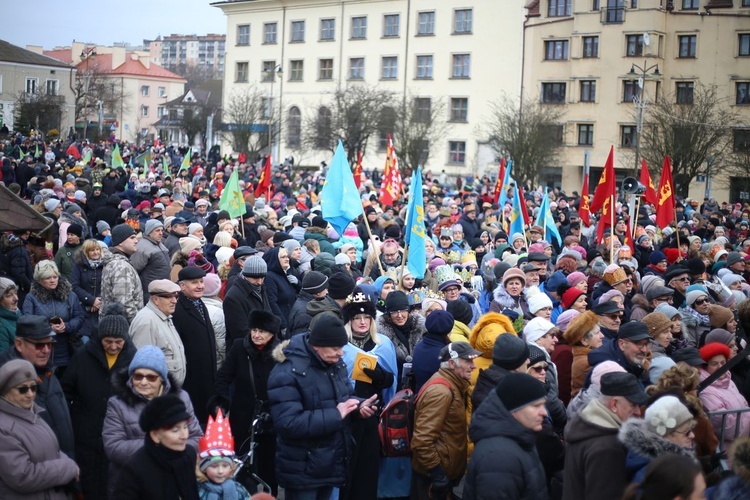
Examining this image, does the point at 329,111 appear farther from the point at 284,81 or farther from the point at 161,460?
the point at 161,460

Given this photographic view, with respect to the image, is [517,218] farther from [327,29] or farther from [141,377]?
[327,29]

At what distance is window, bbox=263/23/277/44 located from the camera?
69812 millimetres

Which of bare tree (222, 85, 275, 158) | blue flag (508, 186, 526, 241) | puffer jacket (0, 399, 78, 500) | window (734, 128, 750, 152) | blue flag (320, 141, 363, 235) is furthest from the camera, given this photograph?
bare tree (222, 85, 275, 158)

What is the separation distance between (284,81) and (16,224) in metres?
63.2

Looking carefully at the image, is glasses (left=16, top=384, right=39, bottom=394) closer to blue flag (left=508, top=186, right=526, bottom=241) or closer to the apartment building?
blue flag (left=508, top=186, right=526, bottom=241)

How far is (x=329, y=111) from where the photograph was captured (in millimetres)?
58812

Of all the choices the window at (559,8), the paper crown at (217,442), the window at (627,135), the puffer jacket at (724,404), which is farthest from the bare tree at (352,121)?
the paper crown at (217,442)

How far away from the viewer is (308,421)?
237 inches

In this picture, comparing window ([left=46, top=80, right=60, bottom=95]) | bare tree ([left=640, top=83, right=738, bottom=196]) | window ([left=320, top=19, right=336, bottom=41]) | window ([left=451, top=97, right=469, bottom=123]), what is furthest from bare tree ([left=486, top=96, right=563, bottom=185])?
window ([left=46, top=80, right=60, bottom=95])

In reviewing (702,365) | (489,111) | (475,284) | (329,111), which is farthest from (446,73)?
(702,365)

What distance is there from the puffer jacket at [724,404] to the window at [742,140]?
1194 inches

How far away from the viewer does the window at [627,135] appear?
52.2 meters

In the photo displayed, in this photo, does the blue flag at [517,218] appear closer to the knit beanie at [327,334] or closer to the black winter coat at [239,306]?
the black winter coat at [239,306]

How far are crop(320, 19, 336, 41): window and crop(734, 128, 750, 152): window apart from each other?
104 feet
